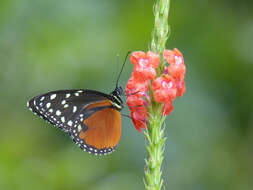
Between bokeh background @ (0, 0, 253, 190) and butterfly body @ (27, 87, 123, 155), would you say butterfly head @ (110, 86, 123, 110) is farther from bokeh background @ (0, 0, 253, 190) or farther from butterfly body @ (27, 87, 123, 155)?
bokeh background @ (0, 0, 253, 190)

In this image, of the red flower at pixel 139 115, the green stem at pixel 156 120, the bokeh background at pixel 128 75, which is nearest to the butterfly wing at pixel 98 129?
the bokeh background at pixel 128 75

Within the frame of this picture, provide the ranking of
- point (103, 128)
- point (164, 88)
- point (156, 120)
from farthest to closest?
point (103, 128) < point (156, 120) < point (164, 88)

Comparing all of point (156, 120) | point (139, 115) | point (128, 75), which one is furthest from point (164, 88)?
point (128, 75)

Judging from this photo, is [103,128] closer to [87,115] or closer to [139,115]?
[87,115]

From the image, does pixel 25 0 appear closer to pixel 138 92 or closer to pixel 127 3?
pixel 127 3

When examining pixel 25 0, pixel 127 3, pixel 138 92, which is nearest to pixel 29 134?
pixel 25 0

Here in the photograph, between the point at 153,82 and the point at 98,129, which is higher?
the point at 153,82

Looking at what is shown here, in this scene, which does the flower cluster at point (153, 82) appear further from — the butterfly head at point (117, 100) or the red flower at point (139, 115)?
the butterfly head at point (117, 100)
